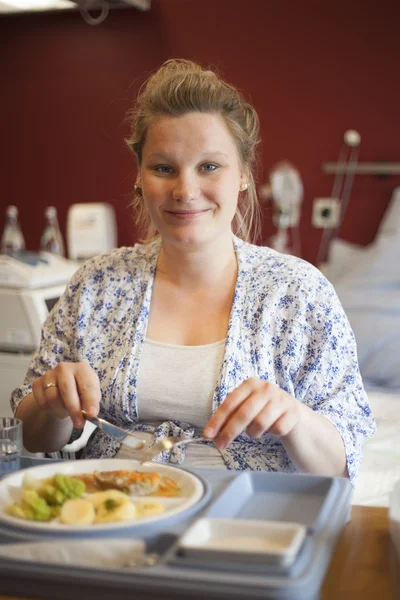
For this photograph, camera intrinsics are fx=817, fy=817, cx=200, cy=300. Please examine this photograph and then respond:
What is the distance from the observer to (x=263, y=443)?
1442 millimetres

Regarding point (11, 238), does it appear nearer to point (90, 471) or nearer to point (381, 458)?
point (381, 458)

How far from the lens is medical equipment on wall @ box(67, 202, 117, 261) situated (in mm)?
3412

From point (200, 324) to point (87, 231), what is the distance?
1965 mm

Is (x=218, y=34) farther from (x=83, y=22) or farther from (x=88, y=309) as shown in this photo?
(x=88, y=309)

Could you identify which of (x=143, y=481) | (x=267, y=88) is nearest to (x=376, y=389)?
(x=267, y=88)

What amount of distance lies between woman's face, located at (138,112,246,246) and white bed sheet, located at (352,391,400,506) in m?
0.69

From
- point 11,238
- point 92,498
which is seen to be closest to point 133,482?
point 92,498

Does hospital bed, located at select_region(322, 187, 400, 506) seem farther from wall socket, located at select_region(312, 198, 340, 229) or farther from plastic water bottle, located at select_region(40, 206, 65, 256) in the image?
plastic water bottle, located at select_region(40, 206, 65, 256)

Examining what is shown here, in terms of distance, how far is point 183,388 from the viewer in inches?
57.6

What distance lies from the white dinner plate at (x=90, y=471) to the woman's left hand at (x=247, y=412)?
74mm

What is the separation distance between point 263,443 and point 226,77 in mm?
2249

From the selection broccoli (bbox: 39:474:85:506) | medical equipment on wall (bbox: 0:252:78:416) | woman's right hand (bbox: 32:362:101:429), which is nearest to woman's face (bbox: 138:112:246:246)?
woman's right hand (bbox: 32:362:101:429)

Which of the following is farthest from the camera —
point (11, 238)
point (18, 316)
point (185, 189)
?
point (11, 238)

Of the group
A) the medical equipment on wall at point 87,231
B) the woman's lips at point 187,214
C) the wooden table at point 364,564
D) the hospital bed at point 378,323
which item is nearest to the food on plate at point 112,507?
the wooden table at point 364,564
